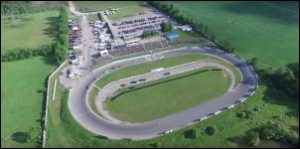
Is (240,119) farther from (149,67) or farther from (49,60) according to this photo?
(49,60)

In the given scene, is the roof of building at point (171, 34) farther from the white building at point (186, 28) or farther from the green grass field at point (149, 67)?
the green grass field at point (149, 67)

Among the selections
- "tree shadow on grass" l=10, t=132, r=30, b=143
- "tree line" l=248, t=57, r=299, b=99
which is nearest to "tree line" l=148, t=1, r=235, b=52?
"tree line" l=248, t=57, r=299, b=99

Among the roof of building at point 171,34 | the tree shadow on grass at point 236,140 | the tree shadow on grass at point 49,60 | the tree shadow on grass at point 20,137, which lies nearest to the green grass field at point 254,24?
the roof of building at point 171,34

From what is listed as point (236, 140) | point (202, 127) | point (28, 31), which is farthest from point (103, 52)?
point (236, 140)

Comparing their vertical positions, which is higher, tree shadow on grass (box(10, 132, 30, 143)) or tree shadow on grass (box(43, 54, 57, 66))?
tree shadow on grass (box(43, 54, 57, 66))

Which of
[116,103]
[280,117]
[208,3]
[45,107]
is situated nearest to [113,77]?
[116,103]

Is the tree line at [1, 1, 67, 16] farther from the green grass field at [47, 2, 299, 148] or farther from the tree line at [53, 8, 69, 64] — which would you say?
the green grass field at [47, 2, 299, 148]
